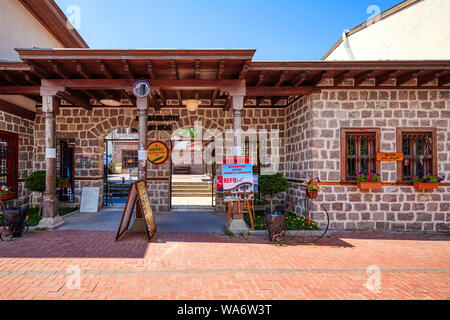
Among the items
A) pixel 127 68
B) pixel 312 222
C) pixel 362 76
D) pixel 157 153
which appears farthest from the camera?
pixel 157 153

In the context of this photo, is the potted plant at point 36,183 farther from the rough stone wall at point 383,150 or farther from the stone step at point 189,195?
the rough stone wall at point 383,150

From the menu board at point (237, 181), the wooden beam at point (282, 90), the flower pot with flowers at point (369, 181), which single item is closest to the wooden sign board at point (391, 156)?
the flower pot with flowers at point (369, 181)

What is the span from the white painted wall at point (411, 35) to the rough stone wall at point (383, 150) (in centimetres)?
259

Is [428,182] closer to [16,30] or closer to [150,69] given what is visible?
[150,69]

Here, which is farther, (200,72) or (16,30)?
(16,30)

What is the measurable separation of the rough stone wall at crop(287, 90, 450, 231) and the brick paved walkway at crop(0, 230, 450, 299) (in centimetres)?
81

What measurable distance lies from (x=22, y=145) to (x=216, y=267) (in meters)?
7.91

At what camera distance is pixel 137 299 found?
3.02 meters

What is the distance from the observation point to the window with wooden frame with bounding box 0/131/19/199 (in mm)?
7375

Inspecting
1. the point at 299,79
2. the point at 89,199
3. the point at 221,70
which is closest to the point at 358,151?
the point at 299,79

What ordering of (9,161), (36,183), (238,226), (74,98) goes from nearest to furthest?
1. (238,226)
2. (36,183)
3. (74,98)
4. (9,161)

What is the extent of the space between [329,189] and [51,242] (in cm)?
666

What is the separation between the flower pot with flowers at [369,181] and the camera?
20.3ft

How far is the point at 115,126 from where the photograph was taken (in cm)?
852
